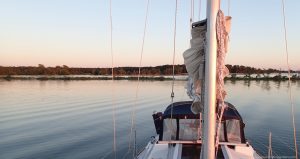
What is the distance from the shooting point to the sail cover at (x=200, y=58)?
429 centimetres

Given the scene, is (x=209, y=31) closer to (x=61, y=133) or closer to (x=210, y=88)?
(x=210, y=88)

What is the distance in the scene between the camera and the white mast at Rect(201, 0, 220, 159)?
4.21m

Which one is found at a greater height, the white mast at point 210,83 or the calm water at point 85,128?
the white mast at point 210,83

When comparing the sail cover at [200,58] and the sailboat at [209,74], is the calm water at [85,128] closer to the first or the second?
the sailboat at [209,74]

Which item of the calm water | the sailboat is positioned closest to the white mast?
the sailboat

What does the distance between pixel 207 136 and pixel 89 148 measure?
1080 centimetres

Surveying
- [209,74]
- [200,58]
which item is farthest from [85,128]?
[209,74]

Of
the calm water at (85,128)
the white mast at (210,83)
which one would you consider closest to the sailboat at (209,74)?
the white mast at (210,83)

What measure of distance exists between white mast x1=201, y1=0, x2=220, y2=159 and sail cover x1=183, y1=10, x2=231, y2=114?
85mm

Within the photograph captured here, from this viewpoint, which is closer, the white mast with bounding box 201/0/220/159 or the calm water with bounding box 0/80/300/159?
the white mast with bounding box 201/0/220/159

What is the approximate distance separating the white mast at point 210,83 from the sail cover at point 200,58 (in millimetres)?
85

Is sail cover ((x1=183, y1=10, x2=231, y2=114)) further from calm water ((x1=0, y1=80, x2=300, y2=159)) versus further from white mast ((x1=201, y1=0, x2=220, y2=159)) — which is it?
calm water ((x1=0, y1=80, x2=300, y2=159))

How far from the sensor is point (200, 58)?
4.90 meters

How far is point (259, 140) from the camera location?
1583 cm
